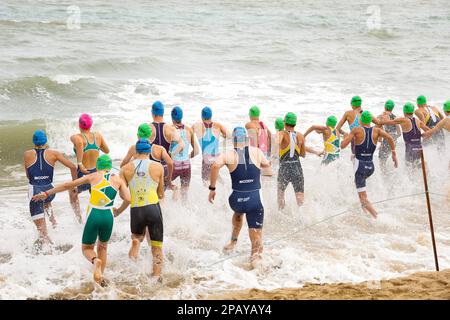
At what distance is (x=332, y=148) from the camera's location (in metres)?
11.0

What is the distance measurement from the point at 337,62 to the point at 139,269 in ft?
72.4

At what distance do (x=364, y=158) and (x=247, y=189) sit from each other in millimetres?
2800

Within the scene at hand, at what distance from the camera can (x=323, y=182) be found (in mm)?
11117

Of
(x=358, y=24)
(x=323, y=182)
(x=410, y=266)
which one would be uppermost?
(x=358, y=24)

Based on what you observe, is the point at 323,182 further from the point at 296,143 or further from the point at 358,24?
the point at 358,24

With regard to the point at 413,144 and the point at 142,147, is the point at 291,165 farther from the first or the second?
the point at 142,147

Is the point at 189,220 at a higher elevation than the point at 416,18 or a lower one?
lower

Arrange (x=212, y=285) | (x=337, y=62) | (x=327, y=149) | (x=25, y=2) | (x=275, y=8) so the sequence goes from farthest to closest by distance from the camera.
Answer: (x=275, y=8), (x=25, y=2), (x=337, y=62), (x=327, y=149), (x=212, y=285)

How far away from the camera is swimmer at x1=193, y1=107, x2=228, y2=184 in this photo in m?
10.2

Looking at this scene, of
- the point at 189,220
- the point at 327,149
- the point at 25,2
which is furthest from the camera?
the point at 25,2

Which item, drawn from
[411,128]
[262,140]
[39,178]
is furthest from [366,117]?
[39,178]

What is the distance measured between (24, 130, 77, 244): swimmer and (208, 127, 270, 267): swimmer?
2.30 meters

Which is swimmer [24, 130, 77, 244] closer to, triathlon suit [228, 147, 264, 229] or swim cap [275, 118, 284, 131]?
triathlon suit [228, 147, 264, 229]

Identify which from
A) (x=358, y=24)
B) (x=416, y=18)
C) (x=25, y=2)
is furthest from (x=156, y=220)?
(x=416, y=18)
